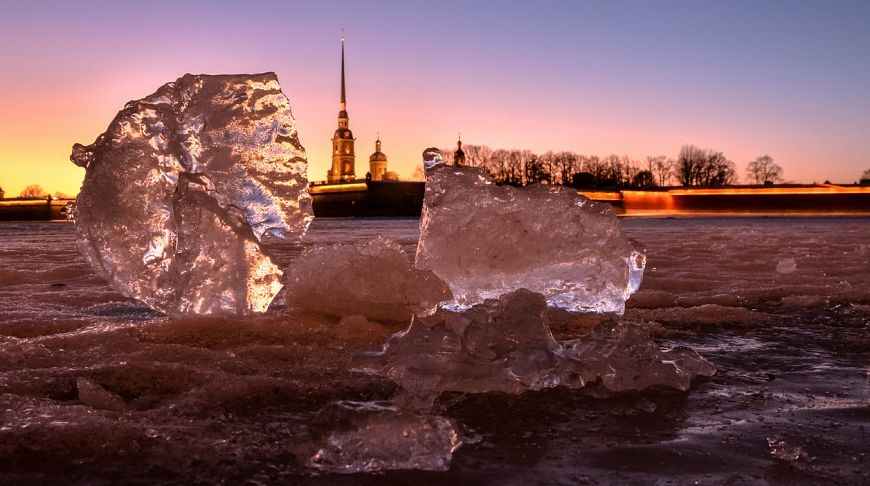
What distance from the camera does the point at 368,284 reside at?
11.0ft

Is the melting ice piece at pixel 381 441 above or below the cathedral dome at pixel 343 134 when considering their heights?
below

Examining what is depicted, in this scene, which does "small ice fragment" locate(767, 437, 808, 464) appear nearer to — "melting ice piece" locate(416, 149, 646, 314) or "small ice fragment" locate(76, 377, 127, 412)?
"small ice fragment" locate(76, 377, 127, 412)

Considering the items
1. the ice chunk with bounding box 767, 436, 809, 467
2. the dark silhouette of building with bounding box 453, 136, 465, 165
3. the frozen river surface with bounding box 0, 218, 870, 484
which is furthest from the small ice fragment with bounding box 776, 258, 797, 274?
the dark silhouette of building with bounding box 453, 136, 465, 165

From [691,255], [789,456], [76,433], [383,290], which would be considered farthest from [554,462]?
[691,255]

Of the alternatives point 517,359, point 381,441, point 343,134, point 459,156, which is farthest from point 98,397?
point 343,134

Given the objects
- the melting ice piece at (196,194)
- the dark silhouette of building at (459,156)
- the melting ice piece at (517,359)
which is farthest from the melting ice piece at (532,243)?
the dark silhouette of building at (459,156)

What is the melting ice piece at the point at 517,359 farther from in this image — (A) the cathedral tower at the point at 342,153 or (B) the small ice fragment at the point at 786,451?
(A) the cathedral tower at the point at 342,153

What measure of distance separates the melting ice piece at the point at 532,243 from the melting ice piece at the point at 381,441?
75.5 inches

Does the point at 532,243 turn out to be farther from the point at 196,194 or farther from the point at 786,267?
the point at 786,267

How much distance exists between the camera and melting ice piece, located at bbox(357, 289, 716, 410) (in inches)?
78.0

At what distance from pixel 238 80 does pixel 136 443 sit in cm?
237

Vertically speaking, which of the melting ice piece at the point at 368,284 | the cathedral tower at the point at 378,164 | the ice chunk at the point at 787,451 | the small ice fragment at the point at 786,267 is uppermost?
the cathedral tower at the point at 378,164

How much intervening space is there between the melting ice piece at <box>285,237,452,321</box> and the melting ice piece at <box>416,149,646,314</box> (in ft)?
0.51

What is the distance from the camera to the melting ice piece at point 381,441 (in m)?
1.41
